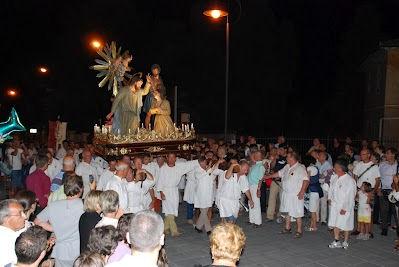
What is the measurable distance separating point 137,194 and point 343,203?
4.19m

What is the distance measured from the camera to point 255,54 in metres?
30.8

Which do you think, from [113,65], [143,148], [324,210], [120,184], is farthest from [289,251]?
[113,65]

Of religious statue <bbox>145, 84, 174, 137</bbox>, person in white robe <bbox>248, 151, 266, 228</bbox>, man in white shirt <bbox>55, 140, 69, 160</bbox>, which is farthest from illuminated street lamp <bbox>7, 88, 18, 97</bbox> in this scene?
person in white robe <bbox>248, 151, 266, 228</bbox>

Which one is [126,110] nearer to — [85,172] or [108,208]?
[85,172]

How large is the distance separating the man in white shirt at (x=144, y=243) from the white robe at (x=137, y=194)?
4.79 metres

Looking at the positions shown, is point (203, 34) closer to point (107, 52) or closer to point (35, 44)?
point (35, 44)

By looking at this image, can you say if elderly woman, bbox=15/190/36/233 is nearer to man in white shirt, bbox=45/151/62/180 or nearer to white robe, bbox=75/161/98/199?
white robe, bbox=75/161/98/199

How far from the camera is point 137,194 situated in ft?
26.8

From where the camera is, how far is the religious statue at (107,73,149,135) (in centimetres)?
1105

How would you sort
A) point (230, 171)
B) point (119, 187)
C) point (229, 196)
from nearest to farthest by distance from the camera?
point (119, 187), point (230, 171), point (229, 196)

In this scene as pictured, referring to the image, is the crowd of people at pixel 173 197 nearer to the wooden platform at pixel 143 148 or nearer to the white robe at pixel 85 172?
the white robe at pixel 85 172

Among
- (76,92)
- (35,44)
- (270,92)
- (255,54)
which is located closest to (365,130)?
(270,92)

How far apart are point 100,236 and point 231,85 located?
2706cm

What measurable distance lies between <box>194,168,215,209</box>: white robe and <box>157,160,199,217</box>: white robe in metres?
0.37
